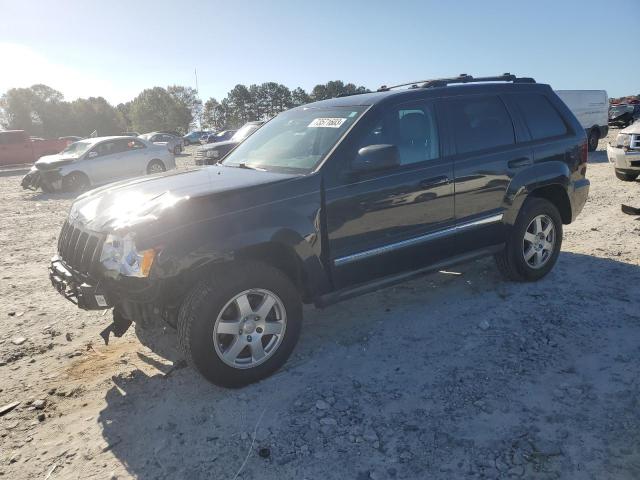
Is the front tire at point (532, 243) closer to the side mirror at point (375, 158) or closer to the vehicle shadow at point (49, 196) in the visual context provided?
the side mirror at point (375, 158)

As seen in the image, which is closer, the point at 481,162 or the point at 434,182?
the point at 434,182

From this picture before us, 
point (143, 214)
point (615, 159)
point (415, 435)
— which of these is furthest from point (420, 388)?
point (615, 159)

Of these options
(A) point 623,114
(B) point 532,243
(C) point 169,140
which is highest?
(C) point 169,140

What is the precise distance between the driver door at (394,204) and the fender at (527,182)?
2.47 ft

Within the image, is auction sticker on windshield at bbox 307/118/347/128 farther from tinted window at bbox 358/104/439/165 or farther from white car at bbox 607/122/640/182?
white car at bbox 607/122/640/182

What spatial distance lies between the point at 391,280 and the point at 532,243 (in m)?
1.82

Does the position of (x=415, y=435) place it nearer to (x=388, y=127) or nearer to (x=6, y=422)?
(x=388, y=127)

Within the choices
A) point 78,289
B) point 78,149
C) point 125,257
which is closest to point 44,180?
point 78,149

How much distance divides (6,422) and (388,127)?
3.38 meters

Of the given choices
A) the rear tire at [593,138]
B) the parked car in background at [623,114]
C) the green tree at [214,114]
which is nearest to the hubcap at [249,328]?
the rear tire at [593,138]

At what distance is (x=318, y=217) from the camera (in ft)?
11.1

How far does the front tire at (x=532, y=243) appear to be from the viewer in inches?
182

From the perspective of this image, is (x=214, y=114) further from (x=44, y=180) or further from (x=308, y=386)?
(x=308, y=386)

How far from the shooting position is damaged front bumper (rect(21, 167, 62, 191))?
1359cm
